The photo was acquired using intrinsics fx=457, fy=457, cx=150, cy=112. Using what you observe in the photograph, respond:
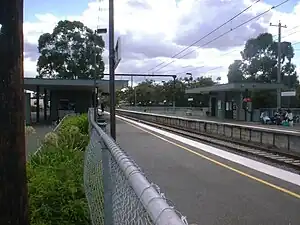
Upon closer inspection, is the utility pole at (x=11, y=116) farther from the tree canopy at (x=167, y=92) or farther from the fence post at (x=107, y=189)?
the tree canopy at (x=167, y=92)

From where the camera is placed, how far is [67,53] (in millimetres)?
88188

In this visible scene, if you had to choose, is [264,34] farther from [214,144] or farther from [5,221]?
[5,221]

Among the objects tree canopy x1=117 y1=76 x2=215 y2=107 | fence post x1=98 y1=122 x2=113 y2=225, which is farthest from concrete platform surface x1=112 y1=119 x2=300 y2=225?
tree canopy x1=117 y1=76 x2=215 y2=107

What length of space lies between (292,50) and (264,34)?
6.49m

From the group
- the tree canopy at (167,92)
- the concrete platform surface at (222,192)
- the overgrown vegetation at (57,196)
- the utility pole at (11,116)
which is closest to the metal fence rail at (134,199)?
the utility pole at (11,116)

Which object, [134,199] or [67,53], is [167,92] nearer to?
[67,53]

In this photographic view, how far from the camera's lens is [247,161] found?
14.5 meters

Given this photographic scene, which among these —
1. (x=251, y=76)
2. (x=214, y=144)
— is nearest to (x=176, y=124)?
(x=214, y=144)

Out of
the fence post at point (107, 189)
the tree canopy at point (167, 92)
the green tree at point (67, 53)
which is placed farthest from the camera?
the tree canopy at point (167, 92)

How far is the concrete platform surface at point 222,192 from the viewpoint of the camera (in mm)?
7309

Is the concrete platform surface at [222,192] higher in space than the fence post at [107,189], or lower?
lower

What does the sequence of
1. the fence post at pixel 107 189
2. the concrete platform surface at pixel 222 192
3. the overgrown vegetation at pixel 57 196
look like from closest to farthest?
the fence post at pixel 107 189 → the overgrown vegetation at pixel 57 196 → the concrete platform surface at pixel 222 192

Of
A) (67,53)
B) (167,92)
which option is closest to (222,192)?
(67,53)

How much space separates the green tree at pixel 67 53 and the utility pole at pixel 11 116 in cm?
8290
